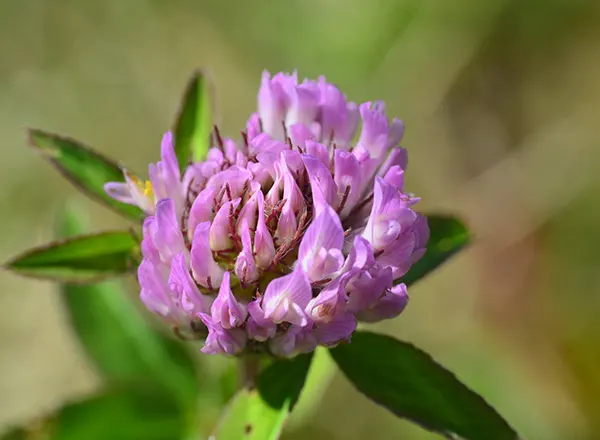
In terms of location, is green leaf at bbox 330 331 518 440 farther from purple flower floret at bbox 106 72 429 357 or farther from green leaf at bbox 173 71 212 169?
green leaf at bbox 173 71 212 169

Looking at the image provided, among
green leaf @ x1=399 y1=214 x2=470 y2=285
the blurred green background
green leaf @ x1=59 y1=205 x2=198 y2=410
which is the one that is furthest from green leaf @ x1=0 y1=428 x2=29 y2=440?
the blurred green background

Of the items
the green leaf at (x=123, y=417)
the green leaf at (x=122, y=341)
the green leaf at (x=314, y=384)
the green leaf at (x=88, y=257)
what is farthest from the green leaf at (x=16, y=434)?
the green leaf at (x=314, y=384)

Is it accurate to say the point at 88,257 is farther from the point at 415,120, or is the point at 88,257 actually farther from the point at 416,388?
the point at 415,120

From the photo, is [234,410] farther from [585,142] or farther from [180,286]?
[585,142]

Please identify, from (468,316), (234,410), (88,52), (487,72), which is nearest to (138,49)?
(88,52)

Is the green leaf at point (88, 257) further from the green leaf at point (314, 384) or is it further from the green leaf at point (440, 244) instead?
the green leaf at point (314, 384)

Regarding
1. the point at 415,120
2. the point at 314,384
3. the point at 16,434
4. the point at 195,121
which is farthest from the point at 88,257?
the point at 415,120
